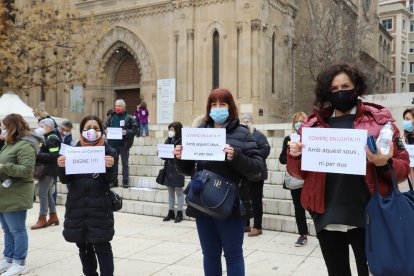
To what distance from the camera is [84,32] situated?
21.7 m

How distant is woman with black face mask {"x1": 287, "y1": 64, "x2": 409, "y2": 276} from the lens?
2.97 meters

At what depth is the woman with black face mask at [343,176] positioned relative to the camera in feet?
9.75

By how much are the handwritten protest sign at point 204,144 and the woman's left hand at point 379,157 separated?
1356 mm

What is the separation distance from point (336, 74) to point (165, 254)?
4592 millimetres

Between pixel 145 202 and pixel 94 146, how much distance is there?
6.21 m

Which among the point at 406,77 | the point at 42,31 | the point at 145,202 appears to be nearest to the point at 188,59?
the point at 42,31

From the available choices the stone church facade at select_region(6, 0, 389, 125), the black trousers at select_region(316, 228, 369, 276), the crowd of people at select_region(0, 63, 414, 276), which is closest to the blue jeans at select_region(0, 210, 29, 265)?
the crowd of people at select_region(0, 63, 414, 276)

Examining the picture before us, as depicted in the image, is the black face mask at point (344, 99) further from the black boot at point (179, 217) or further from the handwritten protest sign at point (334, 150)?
the black boot at point (179, 217)

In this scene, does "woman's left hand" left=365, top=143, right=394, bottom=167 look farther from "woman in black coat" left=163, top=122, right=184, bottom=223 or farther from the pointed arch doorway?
the pointed arch doorway

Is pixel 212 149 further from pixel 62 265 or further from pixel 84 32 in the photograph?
pixel 84 32

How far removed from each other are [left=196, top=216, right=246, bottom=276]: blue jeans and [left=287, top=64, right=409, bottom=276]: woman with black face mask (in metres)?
0.92

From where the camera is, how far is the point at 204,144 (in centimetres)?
394

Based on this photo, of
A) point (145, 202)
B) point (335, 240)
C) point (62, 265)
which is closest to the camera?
point (335, 240)

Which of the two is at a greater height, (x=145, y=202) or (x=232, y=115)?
(x=232, y=115)
